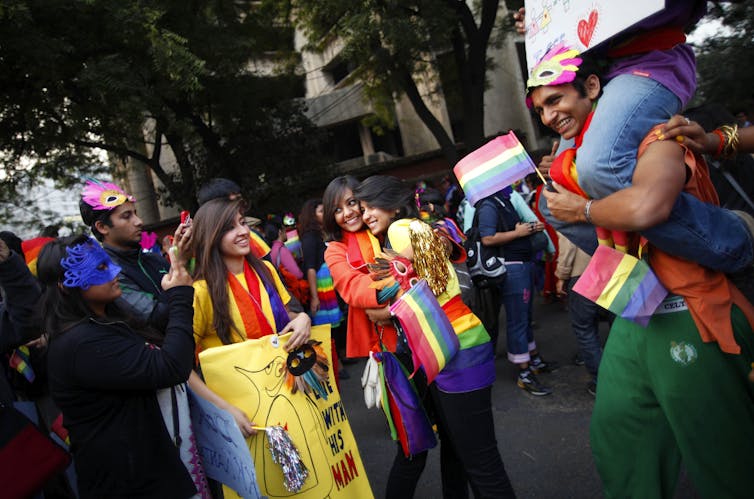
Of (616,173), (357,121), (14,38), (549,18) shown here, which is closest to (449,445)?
(616,173)

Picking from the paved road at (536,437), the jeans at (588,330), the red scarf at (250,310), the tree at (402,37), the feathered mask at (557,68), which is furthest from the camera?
the tree at (402,37)

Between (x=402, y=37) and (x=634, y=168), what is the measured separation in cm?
792

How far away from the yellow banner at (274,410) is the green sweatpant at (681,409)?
129cm

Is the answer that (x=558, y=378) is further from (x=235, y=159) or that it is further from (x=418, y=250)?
(x=235, y=159)

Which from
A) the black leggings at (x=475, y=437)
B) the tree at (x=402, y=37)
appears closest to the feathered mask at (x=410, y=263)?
the black leggings at (x=475, y=437)

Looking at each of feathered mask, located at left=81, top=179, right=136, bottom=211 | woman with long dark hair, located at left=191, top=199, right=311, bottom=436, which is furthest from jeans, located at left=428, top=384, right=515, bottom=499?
feathered mask, located at left=81, top=179, right=136, bottom=211

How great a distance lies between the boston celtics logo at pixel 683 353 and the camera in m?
1.94

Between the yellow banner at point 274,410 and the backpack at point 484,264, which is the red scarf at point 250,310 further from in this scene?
the backpack at point 484,264

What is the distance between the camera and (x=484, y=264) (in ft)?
15.5


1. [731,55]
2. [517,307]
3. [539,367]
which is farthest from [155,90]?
[731,55]

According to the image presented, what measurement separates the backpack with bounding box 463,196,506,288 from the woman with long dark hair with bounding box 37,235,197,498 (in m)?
2.93

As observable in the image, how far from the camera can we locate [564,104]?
6.75 feet

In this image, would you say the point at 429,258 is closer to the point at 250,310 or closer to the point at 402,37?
the point at 250,310

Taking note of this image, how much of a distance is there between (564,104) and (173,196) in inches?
450
